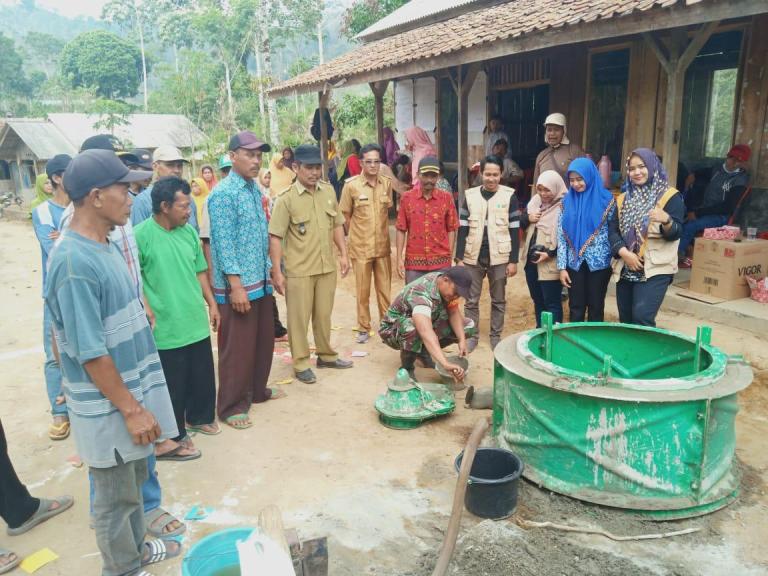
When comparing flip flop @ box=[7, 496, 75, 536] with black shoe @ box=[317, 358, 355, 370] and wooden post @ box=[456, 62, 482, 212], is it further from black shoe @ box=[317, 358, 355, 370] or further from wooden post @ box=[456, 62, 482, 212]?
wooden post @ box=[456, 62, 482, 212]

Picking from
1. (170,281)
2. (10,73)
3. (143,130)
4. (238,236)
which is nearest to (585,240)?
(238,236)

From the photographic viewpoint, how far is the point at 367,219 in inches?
230

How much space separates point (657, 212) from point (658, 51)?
2758 mm

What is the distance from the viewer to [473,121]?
11.6 metres

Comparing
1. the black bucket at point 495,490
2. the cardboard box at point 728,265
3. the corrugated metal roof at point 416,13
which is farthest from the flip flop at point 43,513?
the corrugated metal roof at point 416,13

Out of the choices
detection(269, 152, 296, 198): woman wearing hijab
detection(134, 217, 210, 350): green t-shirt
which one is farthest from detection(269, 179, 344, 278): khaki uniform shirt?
detection(269, 152, 296, 198): woman wearing hijab

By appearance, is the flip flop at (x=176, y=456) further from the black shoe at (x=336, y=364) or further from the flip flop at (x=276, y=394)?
the black shoe at (x=336, y=364)

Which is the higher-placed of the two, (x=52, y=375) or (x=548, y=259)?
(x=548, y=259)

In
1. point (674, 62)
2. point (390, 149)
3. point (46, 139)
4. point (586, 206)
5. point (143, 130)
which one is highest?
point (143, 130)

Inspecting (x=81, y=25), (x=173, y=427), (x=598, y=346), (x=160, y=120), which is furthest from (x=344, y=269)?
(x=81, y=25)

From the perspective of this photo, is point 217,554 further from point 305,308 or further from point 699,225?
point 699,225

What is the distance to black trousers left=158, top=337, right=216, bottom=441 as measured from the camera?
3807 mm

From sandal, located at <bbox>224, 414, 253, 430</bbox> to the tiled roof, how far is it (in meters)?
4.62

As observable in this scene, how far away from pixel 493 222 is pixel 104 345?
A: 3790mm
